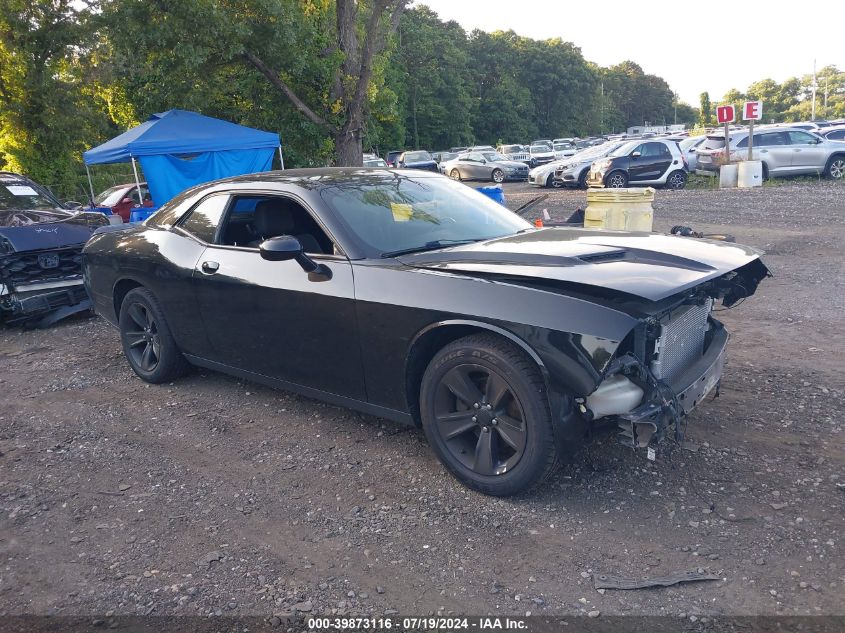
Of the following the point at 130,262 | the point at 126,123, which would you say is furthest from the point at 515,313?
the point at 126,123

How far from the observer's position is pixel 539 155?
3634 cm

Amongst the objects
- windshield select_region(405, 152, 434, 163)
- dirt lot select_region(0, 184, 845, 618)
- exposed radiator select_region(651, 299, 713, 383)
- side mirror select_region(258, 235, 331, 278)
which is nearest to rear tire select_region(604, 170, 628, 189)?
windshield select_region(405, 152, 434, 163)

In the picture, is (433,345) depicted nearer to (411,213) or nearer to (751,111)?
(411,213)

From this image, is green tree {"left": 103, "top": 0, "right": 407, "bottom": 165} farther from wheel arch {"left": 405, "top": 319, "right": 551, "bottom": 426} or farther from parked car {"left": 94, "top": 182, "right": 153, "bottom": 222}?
wheel arch {"left": 405, "top": 319, "right": 551, "bottom": 426}

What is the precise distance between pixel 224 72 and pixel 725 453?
13506 mm

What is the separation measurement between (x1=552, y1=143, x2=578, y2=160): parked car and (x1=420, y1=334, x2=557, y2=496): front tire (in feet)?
113

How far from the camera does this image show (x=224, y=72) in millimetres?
14188

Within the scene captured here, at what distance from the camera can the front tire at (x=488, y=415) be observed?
302 cm

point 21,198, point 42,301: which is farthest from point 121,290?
point 21,198

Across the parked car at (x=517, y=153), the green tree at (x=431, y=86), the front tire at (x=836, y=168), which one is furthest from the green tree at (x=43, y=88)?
the green tree at (x=431, y=86)

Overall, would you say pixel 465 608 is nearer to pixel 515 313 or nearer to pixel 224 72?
pixel 515 313

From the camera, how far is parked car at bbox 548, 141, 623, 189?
21.9 m

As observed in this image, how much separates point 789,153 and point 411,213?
1967 centimetres

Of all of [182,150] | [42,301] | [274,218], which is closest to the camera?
[274,218]
